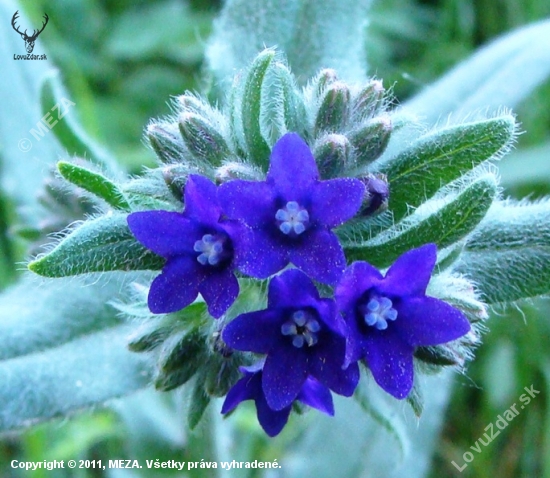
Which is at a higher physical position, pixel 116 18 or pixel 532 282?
pixel 116 18

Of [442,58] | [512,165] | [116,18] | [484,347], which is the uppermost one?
[116,18]

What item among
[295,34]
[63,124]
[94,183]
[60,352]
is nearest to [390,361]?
[94,183]

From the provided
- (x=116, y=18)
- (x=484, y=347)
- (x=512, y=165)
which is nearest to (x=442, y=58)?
(x=512, y=165)

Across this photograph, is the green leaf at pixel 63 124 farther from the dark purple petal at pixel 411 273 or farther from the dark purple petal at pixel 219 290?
the dark purple petal at pixel 411 273

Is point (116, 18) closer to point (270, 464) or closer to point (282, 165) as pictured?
point (270, 464)

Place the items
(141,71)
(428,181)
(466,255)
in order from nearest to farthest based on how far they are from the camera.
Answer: (428,181), (466,255), (141,71)

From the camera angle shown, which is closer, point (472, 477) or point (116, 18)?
point (472, 477)
